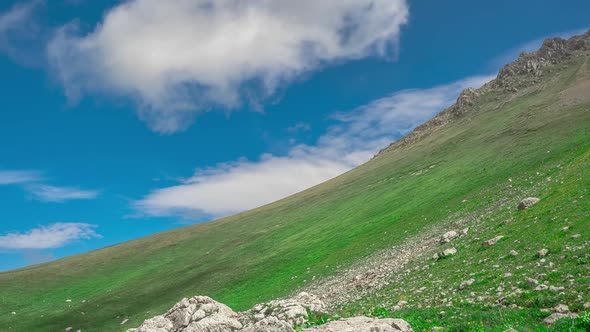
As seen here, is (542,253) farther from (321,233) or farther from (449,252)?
(321,233)

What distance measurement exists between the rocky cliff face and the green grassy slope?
70.4 feet

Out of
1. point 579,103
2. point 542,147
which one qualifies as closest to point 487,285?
point 542,147

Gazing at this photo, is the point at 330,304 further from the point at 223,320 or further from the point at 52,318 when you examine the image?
the point at 52,318

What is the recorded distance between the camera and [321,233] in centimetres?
7106

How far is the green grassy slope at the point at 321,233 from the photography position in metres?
49.8

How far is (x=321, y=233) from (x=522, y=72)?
123069 mm

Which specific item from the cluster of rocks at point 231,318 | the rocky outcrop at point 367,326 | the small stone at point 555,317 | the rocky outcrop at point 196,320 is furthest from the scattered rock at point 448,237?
the rocky outcrop at point 367,326

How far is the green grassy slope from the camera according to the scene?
1961 inches

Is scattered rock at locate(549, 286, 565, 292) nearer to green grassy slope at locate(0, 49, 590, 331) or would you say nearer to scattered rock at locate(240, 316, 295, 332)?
green grassy slope at locate(0, 49, 590, 331)

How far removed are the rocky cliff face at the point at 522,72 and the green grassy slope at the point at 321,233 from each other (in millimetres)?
21467

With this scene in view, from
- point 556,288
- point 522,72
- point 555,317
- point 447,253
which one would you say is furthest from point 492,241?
point 522,72

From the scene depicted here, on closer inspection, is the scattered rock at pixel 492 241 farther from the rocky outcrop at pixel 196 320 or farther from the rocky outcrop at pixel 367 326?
the rocky outcrop at pixel 196 320

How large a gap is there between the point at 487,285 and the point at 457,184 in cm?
4505

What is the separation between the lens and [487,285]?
2022 cm
